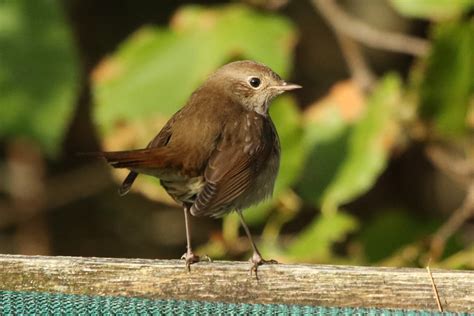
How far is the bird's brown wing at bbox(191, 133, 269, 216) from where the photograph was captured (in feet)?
12.3

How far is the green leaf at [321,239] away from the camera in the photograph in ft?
16.5

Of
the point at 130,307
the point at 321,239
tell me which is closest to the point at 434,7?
the point at 321,239

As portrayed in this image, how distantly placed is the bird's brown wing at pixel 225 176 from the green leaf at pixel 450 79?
1311 millimetres

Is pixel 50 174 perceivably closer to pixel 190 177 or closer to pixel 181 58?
pixel 181 58

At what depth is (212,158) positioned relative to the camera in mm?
3959

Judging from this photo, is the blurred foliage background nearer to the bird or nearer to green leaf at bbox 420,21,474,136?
green leaf at bbox 420,21,474,136

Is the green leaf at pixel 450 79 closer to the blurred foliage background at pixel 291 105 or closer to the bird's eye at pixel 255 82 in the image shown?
the blurred foliage background at pixel 291 105

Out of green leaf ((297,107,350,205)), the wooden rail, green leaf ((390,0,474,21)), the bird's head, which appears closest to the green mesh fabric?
the wooden rail

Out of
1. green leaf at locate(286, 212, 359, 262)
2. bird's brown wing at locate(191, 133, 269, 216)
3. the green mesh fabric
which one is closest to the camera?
the green mesh fabric

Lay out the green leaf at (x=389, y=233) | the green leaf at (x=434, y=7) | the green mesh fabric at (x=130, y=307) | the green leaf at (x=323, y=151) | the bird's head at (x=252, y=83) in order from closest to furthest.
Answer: the green mesh fabric at (x=130, y=307) < the bird's head at (x=252, y=83) < the green leaf at (x=434, y=7) < the green leaf at (x=323, y=151) < the green leaf at (x=389, y=233)

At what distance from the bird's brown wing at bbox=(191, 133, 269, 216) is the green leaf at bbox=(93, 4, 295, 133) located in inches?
47.4

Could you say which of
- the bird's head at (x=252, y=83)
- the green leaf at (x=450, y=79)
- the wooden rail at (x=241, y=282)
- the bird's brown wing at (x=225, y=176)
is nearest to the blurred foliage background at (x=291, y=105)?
the green leaf at (x=450, y=79)

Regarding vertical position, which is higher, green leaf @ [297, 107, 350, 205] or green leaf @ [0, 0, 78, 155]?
green leaf @ [0, 0, 78, 155]

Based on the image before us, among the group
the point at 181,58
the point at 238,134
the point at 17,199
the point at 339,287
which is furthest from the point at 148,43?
the point at 339,287
